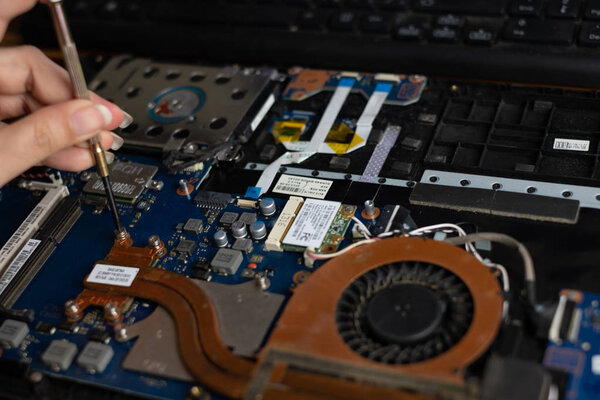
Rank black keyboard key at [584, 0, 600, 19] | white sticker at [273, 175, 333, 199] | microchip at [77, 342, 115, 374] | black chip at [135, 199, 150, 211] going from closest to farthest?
microchip at [77, 342, 115, 374], white sticker at [273, 175, 333, 199], black chip at [135, 199, 150, 211], black keyboard key at [584, 0, 600, 19]

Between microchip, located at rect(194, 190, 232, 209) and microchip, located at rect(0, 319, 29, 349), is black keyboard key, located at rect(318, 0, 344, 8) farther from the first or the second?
microchip, located at rect(0, 319, 29, 349)

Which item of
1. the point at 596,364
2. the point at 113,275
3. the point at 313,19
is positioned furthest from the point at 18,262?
the point at 596,364

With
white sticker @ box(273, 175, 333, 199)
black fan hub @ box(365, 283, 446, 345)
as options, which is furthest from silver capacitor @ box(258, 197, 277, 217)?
black fan hub @ box(365, 283, 446, 345)

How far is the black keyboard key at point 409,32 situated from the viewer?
11.4ft

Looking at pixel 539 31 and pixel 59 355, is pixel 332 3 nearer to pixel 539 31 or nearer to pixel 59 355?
pixel 539 31

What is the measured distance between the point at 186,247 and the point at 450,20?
1.74 metres

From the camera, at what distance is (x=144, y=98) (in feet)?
11.9

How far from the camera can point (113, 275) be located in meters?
2.79

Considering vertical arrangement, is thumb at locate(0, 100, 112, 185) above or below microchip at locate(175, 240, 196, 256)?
below

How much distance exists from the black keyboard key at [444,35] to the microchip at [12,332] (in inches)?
89.6

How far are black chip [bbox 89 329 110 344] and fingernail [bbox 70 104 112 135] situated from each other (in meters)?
0.74

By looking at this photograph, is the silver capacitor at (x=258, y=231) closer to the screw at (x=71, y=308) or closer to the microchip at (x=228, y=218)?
the microchip at (x=228, y=218)

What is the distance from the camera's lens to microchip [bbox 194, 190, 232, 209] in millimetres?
3031

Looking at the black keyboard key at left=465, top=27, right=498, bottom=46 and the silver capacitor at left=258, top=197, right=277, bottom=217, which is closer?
the silver capacitor at left=258, top=197, right=277, bottom=217
